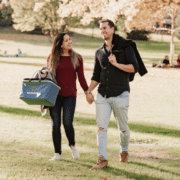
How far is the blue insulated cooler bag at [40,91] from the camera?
14.6 feet

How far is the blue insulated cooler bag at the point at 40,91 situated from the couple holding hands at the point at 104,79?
0.96ft

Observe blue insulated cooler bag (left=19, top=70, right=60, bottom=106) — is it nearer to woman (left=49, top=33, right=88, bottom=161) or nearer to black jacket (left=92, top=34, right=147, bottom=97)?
woman (left=49, top=33, right=88, bottom=161)

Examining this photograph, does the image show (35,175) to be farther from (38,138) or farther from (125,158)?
(38,138)

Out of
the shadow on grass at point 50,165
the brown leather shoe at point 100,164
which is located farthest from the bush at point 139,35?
the brown leather shoe at point 100,164

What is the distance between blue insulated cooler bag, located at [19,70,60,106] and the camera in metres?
4.46

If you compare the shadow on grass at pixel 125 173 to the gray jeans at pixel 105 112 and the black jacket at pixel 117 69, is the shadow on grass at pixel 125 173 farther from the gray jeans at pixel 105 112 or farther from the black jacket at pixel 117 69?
the black jacket at pixel 117 69

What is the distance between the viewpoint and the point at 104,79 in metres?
4.65

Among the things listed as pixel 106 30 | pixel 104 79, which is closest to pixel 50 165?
pixel 104 79

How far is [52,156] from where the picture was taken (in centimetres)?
522

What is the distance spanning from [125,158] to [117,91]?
1.12 metres

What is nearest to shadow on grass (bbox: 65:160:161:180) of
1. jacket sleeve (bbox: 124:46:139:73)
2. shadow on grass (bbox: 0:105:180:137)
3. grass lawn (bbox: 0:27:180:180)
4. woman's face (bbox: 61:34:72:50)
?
grass lawn (bbox: 0:27:180:180)

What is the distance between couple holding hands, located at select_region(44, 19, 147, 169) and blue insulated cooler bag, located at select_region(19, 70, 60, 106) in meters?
0.29

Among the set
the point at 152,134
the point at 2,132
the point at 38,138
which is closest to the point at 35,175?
the point at 38,138

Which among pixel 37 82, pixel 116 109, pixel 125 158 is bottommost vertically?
pixel 125 158
